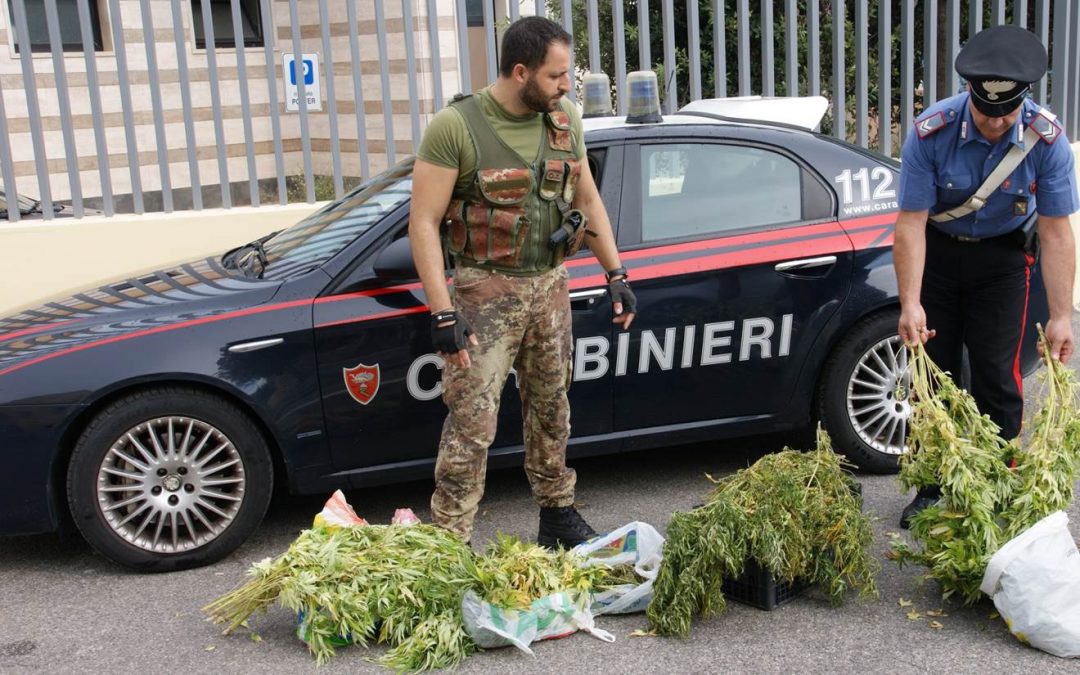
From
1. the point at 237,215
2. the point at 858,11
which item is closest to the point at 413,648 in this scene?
the point at 237,215

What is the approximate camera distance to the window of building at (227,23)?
40.4 feet

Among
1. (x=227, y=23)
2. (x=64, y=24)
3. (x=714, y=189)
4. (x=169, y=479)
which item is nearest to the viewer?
(x=169, y=479)

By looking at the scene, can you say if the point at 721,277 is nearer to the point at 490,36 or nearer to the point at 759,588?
the point at 759,588

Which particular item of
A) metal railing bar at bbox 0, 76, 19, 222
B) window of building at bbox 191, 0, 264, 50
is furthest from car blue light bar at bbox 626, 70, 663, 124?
window of building at bbox 191, 0, 264, 50

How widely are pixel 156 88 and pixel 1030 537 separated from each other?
5286 mm

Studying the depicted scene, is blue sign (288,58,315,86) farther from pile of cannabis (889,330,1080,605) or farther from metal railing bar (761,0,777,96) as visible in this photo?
pile of cannabis (889,330,1080,605)

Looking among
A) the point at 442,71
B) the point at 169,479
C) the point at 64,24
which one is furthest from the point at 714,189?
the point at 64,24

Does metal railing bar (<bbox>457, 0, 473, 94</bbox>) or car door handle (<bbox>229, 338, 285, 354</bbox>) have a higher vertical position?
metal railing bar (<bbox>457, 0, 473, 94</bbox>)

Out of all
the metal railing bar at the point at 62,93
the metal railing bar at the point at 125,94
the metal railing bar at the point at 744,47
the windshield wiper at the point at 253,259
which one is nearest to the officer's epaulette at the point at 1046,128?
the windshield wiper at the point at 253,259

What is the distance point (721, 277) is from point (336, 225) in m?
1.59

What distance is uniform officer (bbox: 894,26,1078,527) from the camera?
3926 millimetres

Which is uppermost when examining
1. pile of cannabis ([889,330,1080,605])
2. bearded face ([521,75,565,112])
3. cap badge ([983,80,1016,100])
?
bearded face ([521,75,565,112])

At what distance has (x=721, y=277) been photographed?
Answer: 16.0 feet

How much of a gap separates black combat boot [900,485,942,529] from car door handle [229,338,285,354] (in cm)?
246
